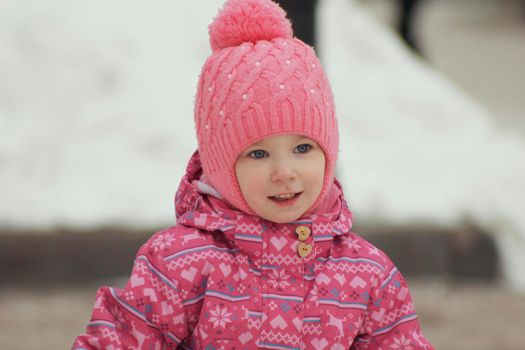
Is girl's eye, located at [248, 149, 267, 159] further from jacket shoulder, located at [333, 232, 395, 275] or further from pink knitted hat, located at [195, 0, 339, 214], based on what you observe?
jacket shoulder, located at [333, 232, 395, 275]

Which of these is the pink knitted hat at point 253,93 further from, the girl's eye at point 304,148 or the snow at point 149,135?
the snow at point 149,135

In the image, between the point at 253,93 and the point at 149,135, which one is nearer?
the point at 253,93

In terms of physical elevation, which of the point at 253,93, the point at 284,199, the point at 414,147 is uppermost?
the point at 414,147

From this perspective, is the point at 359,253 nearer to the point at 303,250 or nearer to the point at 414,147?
the point at 303,250

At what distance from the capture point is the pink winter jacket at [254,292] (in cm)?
234

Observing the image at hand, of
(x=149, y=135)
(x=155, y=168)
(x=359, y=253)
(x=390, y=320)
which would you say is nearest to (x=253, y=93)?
(x=359, y=253)

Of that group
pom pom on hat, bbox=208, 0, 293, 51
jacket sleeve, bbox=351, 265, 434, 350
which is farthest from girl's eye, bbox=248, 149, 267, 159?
jacket sleeve, bbox=351, 265, 434, 350

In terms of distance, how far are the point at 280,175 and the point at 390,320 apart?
→ 398 millimetres

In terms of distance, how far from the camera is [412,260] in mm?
5656

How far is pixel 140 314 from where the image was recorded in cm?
233

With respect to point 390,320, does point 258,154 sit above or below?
above

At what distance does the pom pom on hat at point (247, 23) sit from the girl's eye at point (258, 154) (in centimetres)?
24

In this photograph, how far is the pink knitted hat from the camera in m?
2.32

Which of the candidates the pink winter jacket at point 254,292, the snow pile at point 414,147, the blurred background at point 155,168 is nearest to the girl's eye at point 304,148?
the pink winter jacket at point 254,292
